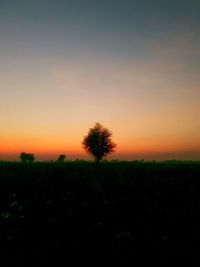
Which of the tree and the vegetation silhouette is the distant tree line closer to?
the tree

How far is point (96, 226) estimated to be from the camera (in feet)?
49.5

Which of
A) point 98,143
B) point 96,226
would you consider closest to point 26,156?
point 98,143

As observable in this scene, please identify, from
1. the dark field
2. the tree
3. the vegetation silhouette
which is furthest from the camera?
the vegetation silhouette

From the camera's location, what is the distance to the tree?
236 ft

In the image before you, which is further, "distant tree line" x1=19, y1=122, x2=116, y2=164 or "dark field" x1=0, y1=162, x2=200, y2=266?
"distant tree line" x1=19, y1=122, x2=116, y2=164

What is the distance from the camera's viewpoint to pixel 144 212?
1811 centimetres

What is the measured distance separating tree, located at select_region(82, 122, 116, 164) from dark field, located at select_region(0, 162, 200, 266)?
47.5 metres

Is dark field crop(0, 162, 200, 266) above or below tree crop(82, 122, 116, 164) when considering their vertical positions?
below

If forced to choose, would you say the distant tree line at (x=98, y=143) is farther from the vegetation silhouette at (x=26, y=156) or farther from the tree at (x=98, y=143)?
the vegetation silhouette at (x=26, y=156)

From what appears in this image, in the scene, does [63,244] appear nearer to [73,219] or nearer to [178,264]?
[73,219]

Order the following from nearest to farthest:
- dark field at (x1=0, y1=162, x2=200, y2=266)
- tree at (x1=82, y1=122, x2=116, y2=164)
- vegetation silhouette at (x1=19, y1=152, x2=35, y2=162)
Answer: dark field at (x1=0, y1=162, x2=200, y2=266) < tree at (x1=82, y1=122, x2=116, y2=164) < vegetation silhouette at (x1=19, y1=152, x2=35, y2=162)

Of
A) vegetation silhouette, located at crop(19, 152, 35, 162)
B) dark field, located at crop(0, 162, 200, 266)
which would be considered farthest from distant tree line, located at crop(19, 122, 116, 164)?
vegetation silhouette, located at crop(19, 152, 35, 162)

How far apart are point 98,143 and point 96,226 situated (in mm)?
Answer: 57388

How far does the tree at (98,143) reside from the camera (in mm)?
71938
